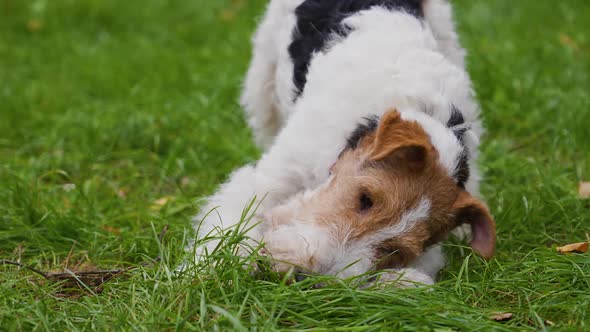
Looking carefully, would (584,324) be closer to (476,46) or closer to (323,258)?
(323,258)

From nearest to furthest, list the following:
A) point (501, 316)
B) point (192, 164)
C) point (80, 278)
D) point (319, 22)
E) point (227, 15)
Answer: point (501, 316)
point (80, 278)
point (319, 22)
point (192, 164)
point (227, 15)

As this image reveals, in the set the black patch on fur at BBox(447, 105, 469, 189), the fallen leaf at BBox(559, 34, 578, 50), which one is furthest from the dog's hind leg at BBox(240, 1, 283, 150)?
the fallen leaf at BBox(559, 34, 578, 50)

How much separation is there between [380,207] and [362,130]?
49 cm

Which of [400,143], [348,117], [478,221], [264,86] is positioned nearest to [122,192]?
[264,86]

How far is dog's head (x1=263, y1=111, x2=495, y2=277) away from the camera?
287 cm

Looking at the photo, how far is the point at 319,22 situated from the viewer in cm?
407

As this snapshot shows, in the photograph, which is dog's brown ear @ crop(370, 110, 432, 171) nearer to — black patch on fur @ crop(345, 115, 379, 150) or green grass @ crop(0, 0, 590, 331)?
black patch on fur @ crop(345, 115, 379, 150)

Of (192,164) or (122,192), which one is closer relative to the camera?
(122,192)

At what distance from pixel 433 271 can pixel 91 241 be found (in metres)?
1.76

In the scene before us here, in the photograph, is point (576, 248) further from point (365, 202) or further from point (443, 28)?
point (443, 28)

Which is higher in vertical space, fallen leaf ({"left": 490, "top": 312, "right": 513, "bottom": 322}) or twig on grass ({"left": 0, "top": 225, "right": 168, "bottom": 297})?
twig on grass ({"left": 0, "top": 225, "right": 168, "bottom": 297})

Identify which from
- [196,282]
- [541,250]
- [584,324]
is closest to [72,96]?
[196,282]

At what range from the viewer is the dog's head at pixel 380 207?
9.40 ft

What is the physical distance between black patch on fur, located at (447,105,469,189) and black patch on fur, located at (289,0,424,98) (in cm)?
85
